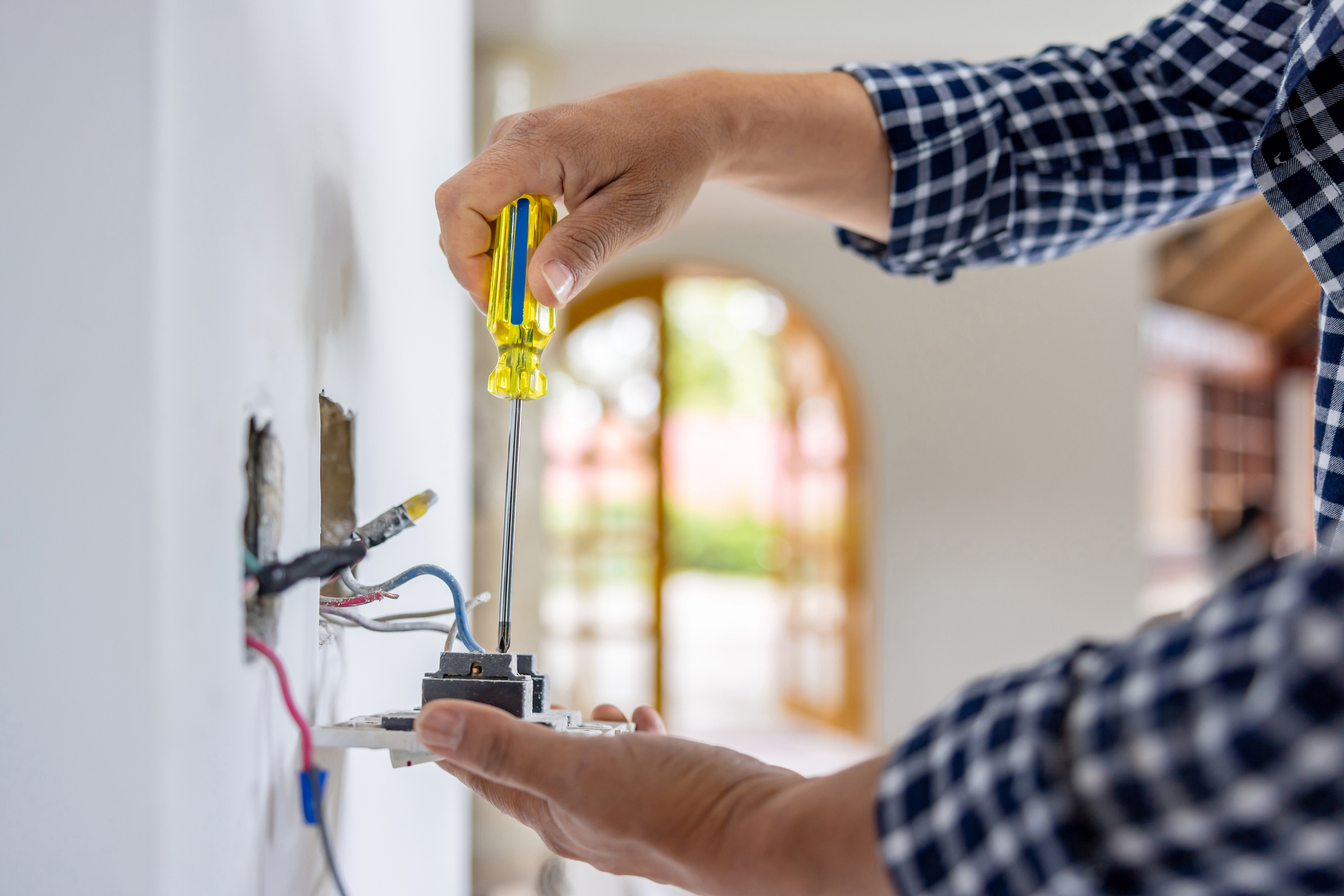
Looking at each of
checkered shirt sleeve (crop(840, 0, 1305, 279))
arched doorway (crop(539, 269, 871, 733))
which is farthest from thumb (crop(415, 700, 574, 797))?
arched doorway (crop(539, 269, 871, 733))

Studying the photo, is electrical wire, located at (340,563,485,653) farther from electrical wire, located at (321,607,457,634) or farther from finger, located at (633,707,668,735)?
finger, located at (633,707,668,735)

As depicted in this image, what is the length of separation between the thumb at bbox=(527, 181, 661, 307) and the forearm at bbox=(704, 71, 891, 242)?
0.11m

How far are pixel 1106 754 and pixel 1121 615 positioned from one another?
13.4 ft

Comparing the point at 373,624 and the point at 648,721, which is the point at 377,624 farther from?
the point at 648,721

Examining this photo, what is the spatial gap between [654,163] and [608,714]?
0.39 meters

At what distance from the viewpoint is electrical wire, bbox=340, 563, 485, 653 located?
60 cm

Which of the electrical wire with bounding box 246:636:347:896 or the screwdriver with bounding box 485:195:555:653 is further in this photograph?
the screwdriver with bounding box 485:195:555:653

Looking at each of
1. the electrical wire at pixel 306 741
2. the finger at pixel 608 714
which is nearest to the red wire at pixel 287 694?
the electrical wire at pixel 306 741

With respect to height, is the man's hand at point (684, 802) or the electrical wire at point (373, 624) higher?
the electrical wire at point (373, 624)

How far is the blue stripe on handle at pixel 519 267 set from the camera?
0.60m

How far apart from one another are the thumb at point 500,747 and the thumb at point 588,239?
0.26 m

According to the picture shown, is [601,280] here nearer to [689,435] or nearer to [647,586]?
[647,586]

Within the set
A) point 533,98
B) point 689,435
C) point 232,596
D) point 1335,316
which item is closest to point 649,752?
point 232,596

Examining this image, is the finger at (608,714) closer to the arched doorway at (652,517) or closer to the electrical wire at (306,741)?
the electrical wire at (306,741)
